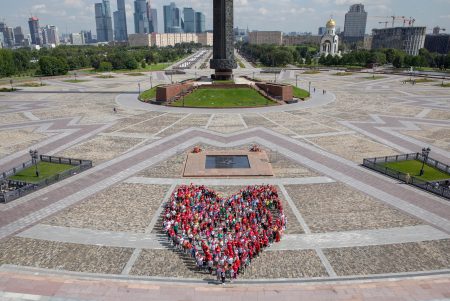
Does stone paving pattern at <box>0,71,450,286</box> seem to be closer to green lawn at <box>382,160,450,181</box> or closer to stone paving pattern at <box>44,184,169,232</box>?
stone paving pattern at <box>44,184,169,232</box>

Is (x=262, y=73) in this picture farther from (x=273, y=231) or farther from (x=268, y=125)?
(x=273, y=231)

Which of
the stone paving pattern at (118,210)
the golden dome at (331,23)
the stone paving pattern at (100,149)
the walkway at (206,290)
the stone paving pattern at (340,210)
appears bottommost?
the walkway at (206,290)

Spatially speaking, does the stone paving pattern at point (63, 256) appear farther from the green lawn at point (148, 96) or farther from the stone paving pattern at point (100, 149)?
the green lawn at point (148, 96)


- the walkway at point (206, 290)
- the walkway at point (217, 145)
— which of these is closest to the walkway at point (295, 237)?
the walkway at point (217, 145)

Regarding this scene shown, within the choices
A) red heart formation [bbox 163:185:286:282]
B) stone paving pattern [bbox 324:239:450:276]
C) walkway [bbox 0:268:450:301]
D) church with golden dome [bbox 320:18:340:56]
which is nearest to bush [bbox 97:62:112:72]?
church with golden dome [bbox 320:18:340:56]

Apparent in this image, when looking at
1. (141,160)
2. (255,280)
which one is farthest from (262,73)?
(255,280)

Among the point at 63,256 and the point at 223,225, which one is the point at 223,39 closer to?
the point at 223,225

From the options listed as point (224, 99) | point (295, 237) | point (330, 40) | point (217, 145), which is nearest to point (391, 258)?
point (295, 237)
